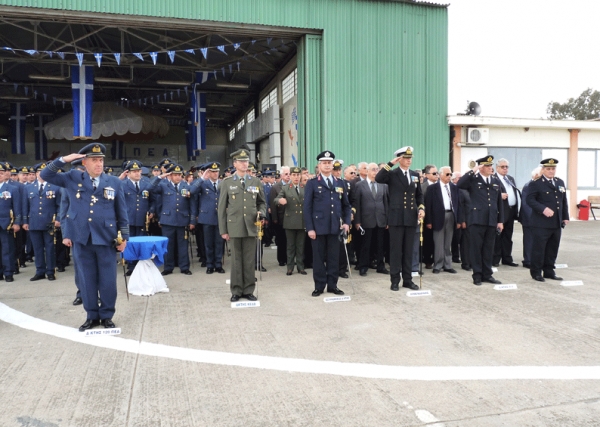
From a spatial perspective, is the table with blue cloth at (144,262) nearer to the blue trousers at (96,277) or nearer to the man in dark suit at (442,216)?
the blue trousers at (96,277)

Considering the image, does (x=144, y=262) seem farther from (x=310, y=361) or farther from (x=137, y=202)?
(x=310, y=361)

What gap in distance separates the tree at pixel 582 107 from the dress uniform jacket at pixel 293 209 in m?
45.7

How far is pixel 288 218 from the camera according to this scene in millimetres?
Answer: 8000

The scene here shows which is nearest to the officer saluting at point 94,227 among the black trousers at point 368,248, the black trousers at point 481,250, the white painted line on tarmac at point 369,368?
the white painted line on tarmac at point 369,368

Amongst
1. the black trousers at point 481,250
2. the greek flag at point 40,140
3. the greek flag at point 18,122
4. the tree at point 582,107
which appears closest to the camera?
the black trousers at point 481,250

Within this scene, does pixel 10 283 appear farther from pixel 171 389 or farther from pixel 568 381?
pixel 568 381

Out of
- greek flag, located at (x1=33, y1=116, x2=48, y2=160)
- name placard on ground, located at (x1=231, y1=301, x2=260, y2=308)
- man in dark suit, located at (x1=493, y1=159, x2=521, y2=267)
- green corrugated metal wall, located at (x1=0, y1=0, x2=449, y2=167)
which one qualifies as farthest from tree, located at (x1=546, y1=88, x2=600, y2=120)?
name placard on ground, located at (x1=231, y1=301, x2=260, y2=308)

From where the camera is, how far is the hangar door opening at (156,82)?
44.7ft

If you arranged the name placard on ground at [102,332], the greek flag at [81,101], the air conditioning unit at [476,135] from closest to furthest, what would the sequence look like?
1. the name placard on ground at [102,332]
2. the air conditioning unit at [476,135]
3. the greek flag at [81,101]

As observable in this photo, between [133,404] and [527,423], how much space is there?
247cm

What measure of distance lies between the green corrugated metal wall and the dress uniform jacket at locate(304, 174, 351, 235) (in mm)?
7317

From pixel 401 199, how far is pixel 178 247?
395 cm

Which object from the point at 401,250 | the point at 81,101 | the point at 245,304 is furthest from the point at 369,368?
the point at 81,101

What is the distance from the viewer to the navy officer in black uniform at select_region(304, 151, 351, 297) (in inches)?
242
